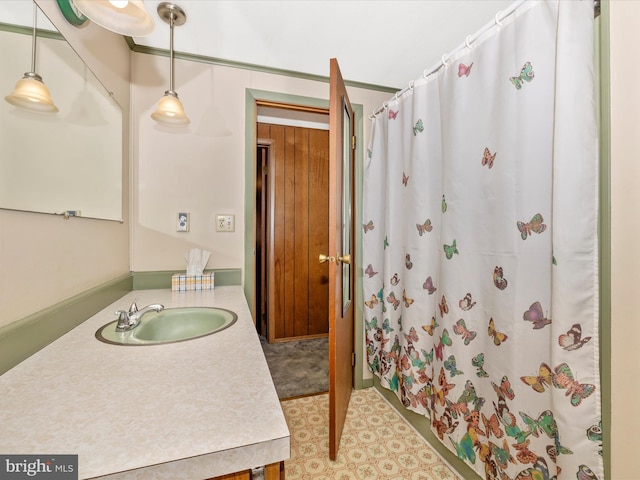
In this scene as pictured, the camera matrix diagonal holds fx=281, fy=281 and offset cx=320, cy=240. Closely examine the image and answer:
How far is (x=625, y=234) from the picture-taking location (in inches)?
30.2

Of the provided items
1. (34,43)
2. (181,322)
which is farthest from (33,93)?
(181,322)

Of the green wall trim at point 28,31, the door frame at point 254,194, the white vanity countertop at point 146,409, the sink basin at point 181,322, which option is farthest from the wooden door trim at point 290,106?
the white vanity countertop at point 146,409

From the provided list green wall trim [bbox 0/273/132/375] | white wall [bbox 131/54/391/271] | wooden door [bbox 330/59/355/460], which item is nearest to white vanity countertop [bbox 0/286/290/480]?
green wall trim [bbox 0/273/132/375]

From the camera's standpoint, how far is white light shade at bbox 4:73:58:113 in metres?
0.75

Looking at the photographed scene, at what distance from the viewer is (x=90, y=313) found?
3.57 ft

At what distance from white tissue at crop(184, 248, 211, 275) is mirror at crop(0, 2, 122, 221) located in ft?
1.40

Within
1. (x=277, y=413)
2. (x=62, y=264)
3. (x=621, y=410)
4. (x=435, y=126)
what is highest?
(x=435, y=126)

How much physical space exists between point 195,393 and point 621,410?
114 cm

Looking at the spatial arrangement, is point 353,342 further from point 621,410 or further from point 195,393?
point 195,393

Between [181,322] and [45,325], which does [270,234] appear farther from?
[45,325]

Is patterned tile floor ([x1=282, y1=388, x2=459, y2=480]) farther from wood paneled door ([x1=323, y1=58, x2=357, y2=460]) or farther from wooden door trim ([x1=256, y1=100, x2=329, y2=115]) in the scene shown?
wooden door trim ([x1=256, y1=100, x2=329, y2=115])

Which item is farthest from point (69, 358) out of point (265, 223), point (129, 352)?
point (265, 223)

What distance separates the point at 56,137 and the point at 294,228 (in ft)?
7.34

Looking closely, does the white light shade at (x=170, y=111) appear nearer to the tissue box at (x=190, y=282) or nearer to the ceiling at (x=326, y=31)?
the ceiling at (x=326, y=31)
